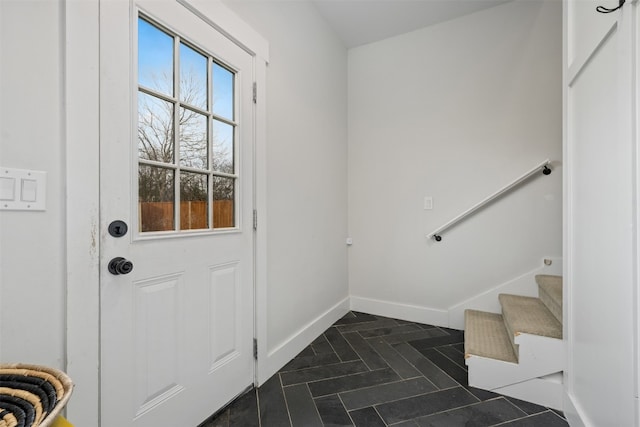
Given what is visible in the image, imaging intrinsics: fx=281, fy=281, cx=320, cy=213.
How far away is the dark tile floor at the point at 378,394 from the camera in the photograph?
1.45 m

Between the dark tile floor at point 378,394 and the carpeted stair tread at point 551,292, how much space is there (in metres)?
0.58

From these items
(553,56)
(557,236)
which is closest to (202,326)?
(557,236)

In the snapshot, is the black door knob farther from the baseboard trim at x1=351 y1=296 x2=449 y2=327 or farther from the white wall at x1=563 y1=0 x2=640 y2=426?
the baseboard trim at x1=351 y1=296 x2=449 y2=327

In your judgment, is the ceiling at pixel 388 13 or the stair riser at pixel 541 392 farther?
the ceiling at pixel 388 13

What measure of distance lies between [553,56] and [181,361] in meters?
3.33

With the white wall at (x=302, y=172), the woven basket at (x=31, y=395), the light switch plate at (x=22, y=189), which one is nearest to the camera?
the woven basket at (x=31, y=395)

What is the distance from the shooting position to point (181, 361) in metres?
1.31

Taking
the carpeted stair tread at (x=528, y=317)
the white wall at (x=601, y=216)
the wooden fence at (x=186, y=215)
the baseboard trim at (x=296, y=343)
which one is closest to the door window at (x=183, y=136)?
the wooden fence at (x=186, y=215)

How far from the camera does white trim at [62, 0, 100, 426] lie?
934 millimetres

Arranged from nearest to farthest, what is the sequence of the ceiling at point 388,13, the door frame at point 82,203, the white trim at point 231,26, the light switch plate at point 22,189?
the light switch plate at point 22,189 < the door frame at point 82,203 < the white trim at point 231,26 < the ceiling at point 388,13

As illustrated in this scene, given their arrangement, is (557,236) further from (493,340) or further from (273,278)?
(273,278)

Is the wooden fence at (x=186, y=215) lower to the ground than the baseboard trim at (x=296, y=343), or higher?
higher

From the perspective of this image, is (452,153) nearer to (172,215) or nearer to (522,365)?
(522,365)

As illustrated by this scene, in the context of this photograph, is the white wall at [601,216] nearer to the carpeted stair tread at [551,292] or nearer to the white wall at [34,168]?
the carpeted stair tread at [551,292]
